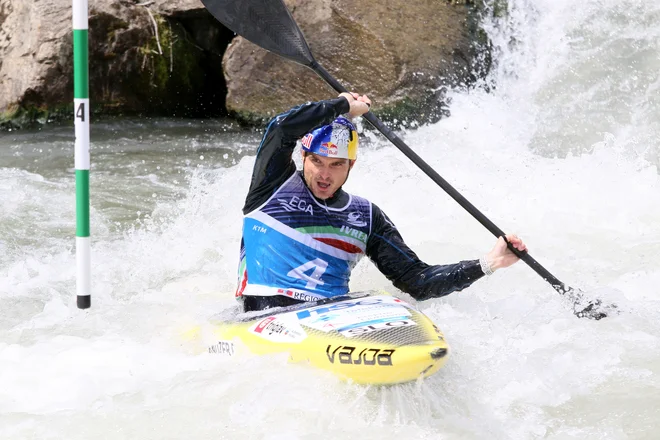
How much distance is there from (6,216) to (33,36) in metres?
3.27

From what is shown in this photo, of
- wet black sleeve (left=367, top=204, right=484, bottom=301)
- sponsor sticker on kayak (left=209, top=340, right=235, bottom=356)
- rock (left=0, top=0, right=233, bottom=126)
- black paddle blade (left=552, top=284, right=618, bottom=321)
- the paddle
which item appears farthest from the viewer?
rock (left=0, top=0, right=233, bottom=126)

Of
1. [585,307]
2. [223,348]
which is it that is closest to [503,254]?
[585,307]

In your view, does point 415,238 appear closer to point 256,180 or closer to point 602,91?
point 256,180

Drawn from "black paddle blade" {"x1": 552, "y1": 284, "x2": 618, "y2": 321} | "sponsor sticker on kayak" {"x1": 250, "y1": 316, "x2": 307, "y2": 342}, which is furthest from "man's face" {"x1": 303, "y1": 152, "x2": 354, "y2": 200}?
"black paddle blade" {"x1": 552, "y1": 284, "x2": 618, "y2": 321}

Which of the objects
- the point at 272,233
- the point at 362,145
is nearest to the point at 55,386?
the point at 272,233

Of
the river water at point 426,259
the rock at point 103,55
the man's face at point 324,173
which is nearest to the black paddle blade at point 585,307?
the river water at point 426,259

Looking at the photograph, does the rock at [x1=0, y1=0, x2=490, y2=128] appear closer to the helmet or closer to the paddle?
the paddle

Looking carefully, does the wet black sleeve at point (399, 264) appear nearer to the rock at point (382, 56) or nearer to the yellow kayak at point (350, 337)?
the yellow kayak at point (350, 337)

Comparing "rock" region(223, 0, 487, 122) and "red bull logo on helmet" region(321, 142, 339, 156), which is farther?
"rock" region(223, 0, 487, 122)

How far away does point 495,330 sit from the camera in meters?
3.88

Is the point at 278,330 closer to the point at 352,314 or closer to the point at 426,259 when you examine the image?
the point at 352,314

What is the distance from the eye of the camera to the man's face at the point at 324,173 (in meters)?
3.66

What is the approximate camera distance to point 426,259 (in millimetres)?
5188

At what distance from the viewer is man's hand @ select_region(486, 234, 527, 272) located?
3.70 m
